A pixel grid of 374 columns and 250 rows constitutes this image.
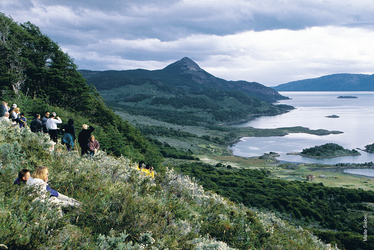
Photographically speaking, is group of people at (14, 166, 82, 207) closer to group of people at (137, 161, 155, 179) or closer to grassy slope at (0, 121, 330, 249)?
grassy slope at (0, 121, 330, 249)

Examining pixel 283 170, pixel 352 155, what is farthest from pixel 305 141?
pixel 283 170

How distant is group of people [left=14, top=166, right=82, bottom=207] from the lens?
4648 millimetres

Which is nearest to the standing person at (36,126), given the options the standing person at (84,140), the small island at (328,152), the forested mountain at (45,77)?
the standing person at (84,140)

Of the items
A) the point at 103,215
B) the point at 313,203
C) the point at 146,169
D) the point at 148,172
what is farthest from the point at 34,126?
the point at 313,203

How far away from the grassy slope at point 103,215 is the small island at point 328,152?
3782 inches

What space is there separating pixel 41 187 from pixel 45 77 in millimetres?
33676

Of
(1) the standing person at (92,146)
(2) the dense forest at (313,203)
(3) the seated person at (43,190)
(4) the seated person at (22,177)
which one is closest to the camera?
(3) the seated person at (43,190)

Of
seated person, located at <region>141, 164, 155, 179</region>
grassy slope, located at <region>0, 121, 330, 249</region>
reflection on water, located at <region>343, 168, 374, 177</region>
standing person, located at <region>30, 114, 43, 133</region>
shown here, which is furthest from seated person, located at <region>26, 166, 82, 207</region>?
reflection on water, located at <region>343, 168, 374, 177</region>

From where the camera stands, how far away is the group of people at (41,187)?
465 cm

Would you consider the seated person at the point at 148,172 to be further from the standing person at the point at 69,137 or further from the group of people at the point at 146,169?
the standing person at the point at 69,137

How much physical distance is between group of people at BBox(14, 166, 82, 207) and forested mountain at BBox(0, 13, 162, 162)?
21812mm

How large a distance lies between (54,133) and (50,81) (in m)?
26.0

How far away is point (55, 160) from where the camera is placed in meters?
7.39

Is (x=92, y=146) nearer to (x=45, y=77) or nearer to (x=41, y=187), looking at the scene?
(x=41, y=187)
